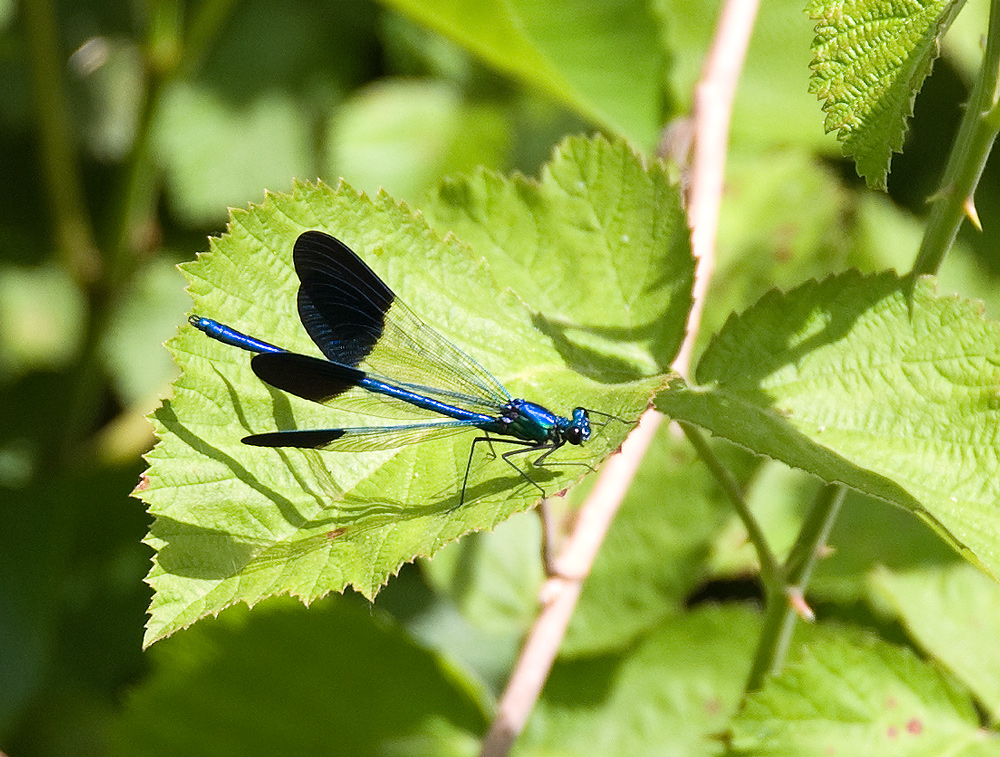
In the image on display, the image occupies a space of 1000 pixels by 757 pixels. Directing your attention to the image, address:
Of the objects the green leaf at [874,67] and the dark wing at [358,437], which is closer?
the green leaf at [874,67]

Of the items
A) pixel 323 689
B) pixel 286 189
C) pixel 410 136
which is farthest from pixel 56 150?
pixel 323 689

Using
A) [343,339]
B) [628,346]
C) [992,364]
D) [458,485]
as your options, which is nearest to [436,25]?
[343,339]

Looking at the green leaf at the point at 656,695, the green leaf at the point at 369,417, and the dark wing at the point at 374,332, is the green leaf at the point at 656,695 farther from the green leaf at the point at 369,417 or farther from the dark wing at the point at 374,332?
the green leaf at the point at 369,417

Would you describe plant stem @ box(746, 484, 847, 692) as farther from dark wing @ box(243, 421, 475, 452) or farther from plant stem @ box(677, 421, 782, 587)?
dark wing @ box(243, 421, 475, 452)

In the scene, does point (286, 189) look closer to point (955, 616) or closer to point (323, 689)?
point (323, 689)

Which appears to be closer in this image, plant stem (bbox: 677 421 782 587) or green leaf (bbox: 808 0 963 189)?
green leaf (bbox: 808 0 963 189)

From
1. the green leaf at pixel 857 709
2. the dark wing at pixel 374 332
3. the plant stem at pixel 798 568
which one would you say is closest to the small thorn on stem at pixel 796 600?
the plant stem at pixel 798 568

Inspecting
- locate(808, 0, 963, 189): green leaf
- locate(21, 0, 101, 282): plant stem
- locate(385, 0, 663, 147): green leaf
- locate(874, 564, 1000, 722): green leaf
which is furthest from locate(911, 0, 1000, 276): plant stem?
locate(21, 0, 101, 282): plant stem
